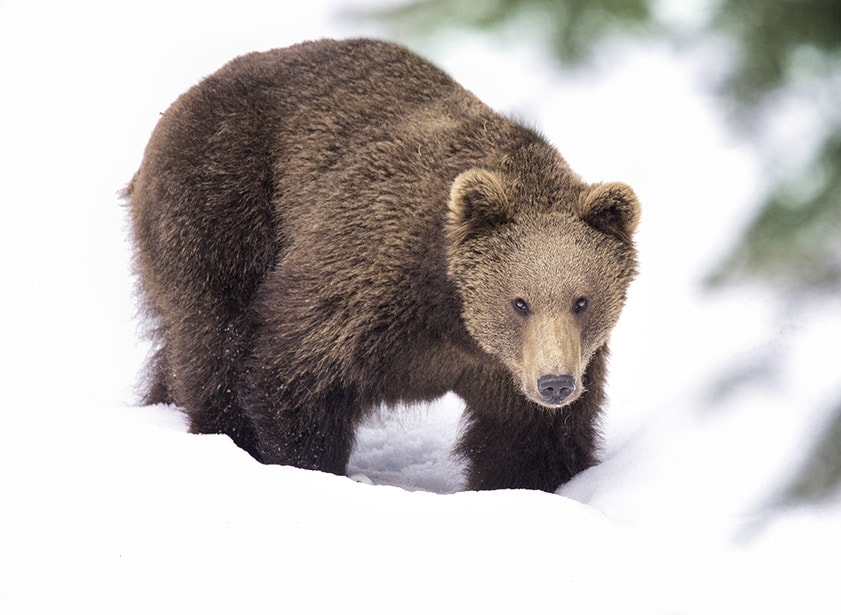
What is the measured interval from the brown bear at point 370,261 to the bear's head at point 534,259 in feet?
0.04

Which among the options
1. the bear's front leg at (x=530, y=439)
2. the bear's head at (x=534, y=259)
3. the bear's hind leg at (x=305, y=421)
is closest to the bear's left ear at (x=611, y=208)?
the bear's head at (x=534, y=259)

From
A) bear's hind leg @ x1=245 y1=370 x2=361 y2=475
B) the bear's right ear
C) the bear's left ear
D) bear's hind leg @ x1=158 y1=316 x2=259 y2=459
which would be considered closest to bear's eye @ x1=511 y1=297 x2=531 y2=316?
the bear's right ear

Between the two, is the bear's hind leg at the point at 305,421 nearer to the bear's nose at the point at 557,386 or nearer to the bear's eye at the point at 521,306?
the bear's eye at the point at 521,306

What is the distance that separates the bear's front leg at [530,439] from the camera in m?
6.86

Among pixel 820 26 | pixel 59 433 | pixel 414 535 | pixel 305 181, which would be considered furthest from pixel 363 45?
pixel 820 26

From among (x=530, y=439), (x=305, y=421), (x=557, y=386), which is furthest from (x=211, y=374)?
(x=557, y=386)

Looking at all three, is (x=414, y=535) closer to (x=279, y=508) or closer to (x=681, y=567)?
(x=279, y=508)

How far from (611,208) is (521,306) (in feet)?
2.40

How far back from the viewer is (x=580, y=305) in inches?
232

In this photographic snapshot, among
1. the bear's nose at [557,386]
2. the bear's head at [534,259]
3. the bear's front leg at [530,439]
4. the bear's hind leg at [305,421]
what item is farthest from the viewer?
the bear's front leg at [530,439]

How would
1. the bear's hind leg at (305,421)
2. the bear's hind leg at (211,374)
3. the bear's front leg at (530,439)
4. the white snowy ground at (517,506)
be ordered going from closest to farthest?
the white snowy ground at (517,506)
the bear's hind leg at (305,421)
the bear's front leg at (530,439)
the bear's hind leg at (211,374)

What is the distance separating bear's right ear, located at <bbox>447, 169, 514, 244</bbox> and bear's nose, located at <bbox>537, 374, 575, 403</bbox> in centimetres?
97

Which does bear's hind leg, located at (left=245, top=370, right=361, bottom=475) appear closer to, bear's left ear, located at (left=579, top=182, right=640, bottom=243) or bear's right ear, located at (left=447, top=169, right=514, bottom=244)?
bear's right ear, located at (left=447, top=169, right=514, bottom=244)

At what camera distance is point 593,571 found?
4449 millimetres
